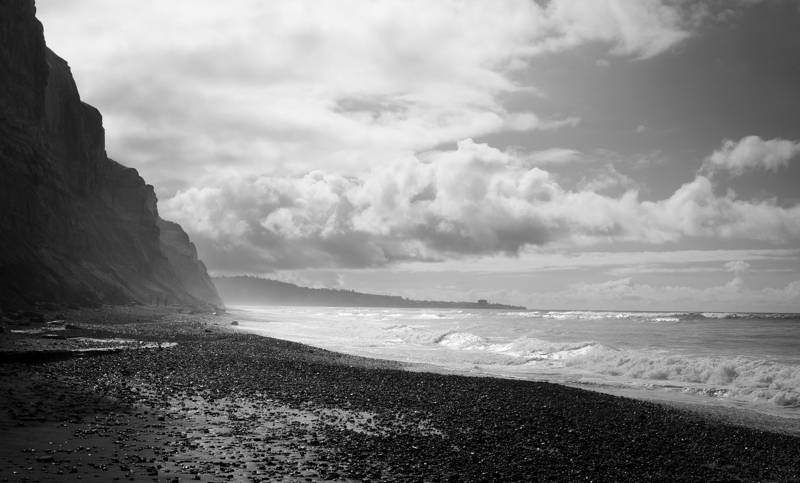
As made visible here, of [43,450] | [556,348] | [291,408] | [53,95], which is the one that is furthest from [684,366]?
[53,95]

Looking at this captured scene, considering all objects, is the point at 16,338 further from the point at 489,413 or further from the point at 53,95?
the point at 53,95

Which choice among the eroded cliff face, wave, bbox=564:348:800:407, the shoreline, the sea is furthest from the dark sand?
the eroded cliff face

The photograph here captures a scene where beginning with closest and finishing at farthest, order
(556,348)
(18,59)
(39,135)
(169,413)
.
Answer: (169,413) → (556,348) → (18,59) → (39,135)

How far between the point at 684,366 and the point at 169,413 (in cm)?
2926

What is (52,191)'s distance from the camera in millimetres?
79750

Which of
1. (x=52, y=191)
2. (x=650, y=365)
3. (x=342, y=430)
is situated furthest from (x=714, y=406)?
(x=52, y=191)

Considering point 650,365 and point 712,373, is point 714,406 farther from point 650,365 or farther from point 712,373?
point 650,365

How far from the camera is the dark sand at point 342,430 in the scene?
1248cm

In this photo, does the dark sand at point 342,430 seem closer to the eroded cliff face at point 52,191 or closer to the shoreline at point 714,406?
the shoreline at point 714,406

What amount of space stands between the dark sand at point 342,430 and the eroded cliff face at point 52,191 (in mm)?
45826

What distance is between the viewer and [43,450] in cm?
1249

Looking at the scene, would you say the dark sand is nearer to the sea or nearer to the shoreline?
the shoreline

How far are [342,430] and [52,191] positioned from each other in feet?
268

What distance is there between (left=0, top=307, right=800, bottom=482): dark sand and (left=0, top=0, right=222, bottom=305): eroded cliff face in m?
45.8
